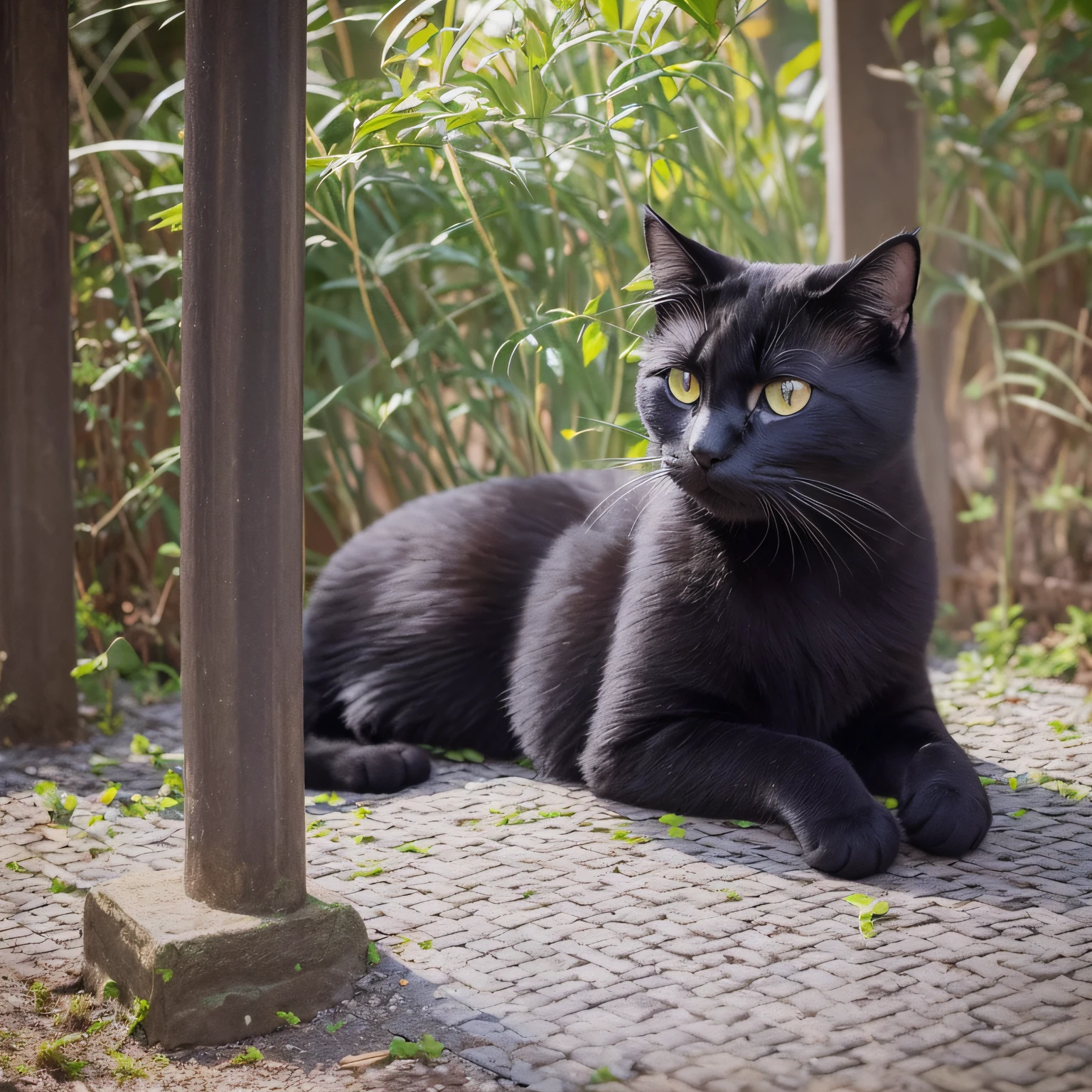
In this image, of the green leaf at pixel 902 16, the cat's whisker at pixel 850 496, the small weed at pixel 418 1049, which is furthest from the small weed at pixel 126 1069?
the green leaf at pixel 902 16

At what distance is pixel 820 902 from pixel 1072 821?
1.88 ft

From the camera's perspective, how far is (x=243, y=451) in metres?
1.40

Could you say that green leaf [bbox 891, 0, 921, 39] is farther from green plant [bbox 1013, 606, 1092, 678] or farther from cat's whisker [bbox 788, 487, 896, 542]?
cat's whisker [bbox 788, 487, 896, 542]

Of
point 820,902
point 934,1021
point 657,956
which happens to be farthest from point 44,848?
point 934,1021

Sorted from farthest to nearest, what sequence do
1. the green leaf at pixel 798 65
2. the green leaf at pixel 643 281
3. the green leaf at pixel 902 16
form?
the green leaf at pixel 798 65 < the green leaf at pixel 902 16 < the green leaf at pixel 643 281

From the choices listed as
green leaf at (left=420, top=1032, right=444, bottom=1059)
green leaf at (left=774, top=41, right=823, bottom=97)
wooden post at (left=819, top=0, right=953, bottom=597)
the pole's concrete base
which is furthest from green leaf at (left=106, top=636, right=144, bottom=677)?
green leaf at (left=774, top=41, right=823, bottom=97)

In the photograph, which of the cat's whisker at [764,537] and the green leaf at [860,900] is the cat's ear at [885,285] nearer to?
the cat's whisker at [764,537]

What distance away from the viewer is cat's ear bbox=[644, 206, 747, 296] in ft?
6.65

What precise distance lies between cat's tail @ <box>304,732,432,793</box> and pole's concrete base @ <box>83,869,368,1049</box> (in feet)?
2.32

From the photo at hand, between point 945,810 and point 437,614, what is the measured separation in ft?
3.69

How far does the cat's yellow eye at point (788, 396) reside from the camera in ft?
6.07

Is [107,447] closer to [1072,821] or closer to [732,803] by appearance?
[732,803]

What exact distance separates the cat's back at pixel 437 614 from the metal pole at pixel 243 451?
978 mm

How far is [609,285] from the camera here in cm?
298
